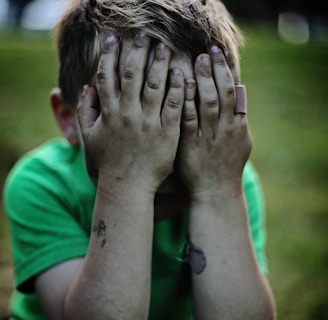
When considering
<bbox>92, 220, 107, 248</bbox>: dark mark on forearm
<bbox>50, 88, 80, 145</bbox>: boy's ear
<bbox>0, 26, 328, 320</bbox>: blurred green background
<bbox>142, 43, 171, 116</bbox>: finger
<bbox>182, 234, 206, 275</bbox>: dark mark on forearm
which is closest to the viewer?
<bbox>142, 43, 171, 116</bbox>: finger

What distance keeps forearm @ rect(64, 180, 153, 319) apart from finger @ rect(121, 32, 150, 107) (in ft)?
0.99

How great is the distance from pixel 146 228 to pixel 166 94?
1.42 feet

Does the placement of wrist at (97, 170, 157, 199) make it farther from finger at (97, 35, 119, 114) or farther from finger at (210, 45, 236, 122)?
finger at (210, 45, 236, 122)

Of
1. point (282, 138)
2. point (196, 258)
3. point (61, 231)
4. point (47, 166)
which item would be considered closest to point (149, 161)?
point (196, 258)

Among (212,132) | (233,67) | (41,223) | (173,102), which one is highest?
(233,67)

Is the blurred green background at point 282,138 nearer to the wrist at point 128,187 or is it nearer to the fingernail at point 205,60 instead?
the fingernail at point 205,60

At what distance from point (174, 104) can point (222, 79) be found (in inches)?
6.9

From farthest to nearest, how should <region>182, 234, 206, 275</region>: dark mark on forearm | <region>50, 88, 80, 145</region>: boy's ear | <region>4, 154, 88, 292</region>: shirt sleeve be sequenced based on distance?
<region>50, 88, 80, 145</region>: boy's ear
<region>4, 154, 88, 292</region>: shirt sleeve
<region>182, 234, 206, 275</region>: dark mark on forearm

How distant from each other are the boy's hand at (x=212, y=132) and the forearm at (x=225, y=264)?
62mm

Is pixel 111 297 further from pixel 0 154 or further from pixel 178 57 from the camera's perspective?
pixel 0 154

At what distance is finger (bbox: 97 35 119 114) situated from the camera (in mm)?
1992

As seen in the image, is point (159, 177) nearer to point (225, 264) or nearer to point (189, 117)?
point (189, 117)

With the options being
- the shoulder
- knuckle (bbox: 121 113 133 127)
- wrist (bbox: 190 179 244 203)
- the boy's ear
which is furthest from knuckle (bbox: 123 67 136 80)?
the shoulder

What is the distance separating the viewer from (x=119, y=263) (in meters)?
2.02
